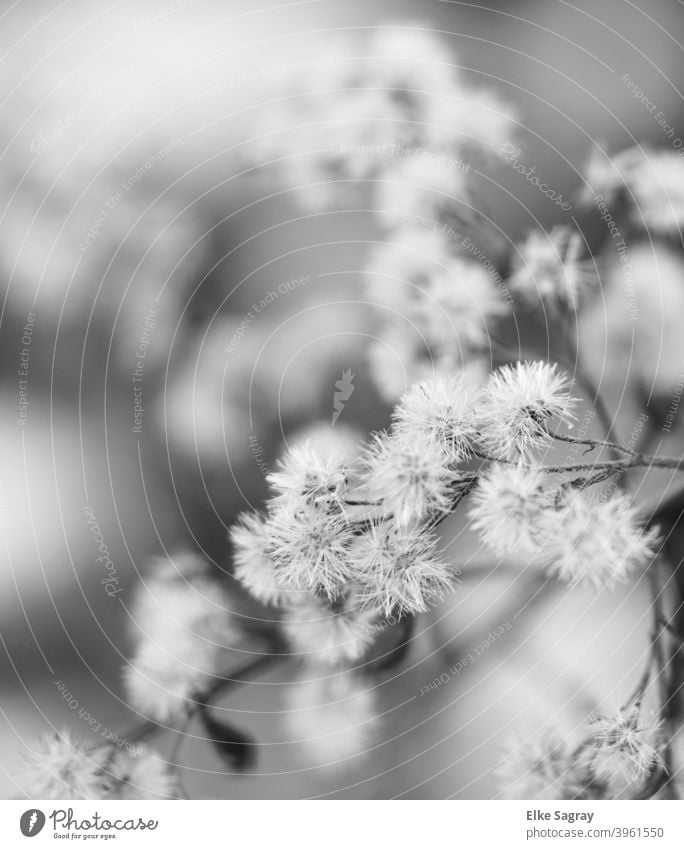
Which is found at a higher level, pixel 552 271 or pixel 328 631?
pixel 552 271

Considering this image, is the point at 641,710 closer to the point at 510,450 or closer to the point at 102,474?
the point at 510,450

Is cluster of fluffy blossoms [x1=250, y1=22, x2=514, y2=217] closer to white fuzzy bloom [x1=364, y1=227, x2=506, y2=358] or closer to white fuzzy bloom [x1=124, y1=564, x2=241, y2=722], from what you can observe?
white fuzzy bloom [x1=364, y1=227, x2=506, y2=358]

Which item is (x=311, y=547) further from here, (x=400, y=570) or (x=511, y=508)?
(x=511, y=508)

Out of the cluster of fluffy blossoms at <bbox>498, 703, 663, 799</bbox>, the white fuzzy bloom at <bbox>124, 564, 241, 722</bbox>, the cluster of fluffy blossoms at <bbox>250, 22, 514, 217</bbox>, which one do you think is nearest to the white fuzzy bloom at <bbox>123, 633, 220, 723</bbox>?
the white fuzzy bloom at <bbox>124, 564, 241, 722</bbox>

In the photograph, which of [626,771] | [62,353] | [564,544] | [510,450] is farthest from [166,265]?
[626,771]

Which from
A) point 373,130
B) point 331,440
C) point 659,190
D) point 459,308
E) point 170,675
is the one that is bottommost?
point 170,675

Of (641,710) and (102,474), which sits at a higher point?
(102,474)

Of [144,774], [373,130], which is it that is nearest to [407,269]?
[373,130]
